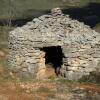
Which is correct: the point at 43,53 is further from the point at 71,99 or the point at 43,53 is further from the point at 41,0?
the point at 41,0

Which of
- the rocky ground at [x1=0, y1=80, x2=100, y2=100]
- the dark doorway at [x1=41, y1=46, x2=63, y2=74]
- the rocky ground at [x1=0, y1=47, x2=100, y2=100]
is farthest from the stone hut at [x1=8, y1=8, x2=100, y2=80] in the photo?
the rocky ground at [x1=0, y1=80, x2=100, y2=100]

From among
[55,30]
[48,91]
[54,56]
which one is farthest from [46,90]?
[54,56]

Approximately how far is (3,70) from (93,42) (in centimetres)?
677

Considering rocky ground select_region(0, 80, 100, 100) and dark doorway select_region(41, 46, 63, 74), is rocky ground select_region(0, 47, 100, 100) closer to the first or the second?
rocky ground select_region(0, 80, 100, 100)

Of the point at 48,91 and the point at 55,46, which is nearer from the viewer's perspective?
the point at 48,91

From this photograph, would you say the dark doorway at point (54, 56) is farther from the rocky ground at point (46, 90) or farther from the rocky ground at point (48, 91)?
the rocky ground at point (48, 91)

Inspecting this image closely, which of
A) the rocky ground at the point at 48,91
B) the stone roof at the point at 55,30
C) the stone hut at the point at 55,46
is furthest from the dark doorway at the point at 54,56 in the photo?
the rocky ground at the point at 48,91

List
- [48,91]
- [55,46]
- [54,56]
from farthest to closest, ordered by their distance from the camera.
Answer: [54,56] < [55,46] < [48,91]

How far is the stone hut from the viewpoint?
26.5m

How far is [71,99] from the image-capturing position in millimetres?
22203

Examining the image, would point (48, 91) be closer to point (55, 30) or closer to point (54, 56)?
point (55, 30)

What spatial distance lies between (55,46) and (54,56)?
2.44 m

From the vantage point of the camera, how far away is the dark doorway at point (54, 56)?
28.8 m

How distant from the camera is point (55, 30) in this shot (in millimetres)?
27266
